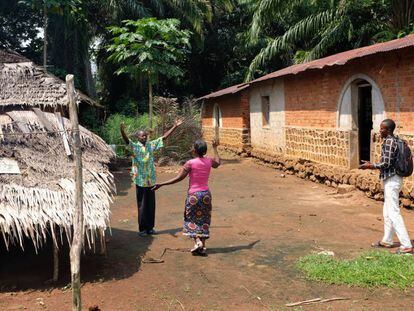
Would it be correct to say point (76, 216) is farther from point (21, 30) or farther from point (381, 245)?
point (21, 30)

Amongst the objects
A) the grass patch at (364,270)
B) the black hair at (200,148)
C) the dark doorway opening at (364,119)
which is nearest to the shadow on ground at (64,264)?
the black hair at (200,148)

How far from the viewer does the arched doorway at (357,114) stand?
9.68 m

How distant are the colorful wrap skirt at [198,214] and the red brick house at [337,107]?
3.98 metres

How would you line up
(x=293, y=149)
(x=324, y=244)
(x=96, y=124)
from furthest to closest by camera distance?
(x=96, y=124), (x=293, y=149), (x=324, y=244)

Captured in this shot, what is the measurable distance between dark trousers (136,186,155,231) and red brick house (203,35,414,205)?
4366mm

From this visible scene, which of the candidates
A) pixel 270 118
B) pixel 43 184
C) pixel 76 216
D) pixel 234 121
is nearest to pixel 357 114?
pixel 270 118

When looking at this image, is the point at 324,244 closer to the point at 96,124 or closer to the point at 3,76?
the point at 3,76

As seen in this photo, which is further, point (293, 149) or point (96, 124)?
point (96, 124)

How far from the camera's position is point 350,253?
5590mm

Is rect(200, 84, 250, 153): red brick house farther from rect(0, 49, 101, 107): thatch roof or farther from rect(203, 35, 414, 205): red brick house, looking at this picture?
rect(0, 49, 101, 107): thatch roof

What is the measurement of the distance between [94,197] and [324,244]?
3.10m

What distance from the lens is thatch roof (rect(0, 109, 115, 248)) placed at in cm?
465

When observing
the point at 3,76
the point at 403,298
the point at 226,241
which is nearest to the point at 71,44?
the point at 3,76

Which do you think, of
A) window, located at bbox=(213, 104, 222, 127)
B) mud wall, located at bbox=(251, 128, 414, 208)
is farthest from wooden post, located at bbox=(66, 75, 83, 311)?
window, located at bbox=(213, 104, 222, 127)
